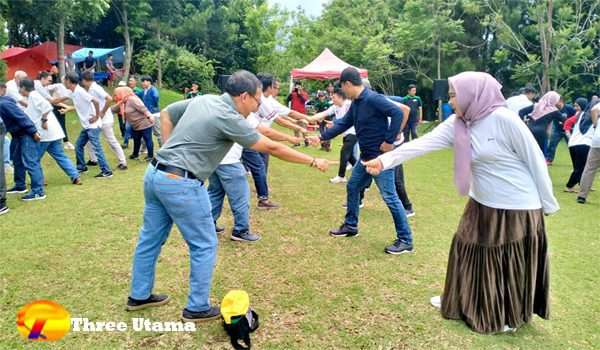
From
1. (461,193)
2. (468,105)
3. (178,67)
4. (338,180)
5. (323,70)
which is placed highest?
(468,105)

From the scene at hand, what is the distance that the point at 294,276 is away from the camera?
167 inches

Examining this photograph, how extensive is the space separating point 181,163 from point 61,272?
2038 millimetres

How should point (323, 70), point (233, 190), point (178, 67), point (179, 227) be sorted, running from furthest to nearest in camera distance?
1. point (178, 67)
2. point (323, 70)
3. point (233, 190)
4. point (179, 227)

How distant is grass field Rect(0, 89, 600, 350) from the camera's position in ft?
10.6

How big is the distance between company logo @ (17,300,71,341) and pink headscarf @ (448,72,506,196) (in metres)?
3.03

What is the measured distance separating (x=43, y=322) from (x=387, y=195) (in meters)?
3.30

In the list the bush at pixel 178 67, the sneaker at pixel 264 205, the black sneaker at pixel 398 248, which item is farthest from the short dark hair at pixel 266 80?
the bush at pixel 178 67

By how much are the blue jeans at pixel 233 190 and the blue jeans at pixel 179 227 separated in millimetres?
1685

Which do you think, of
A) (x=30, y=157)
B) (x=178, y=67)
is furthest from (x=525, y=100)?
(x=178, y=67)

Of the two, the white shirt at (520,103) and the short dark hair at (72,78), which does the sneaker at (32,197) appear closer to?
the short dark hair at (72,78)

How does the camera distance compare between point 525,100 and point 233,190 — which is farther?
point 525,100

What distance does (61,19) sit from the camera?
15.8 metres

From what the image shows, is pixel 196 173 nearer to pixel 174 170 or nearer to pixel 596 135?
pixel 174 170

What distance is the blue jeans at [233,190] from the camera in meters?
4.96
